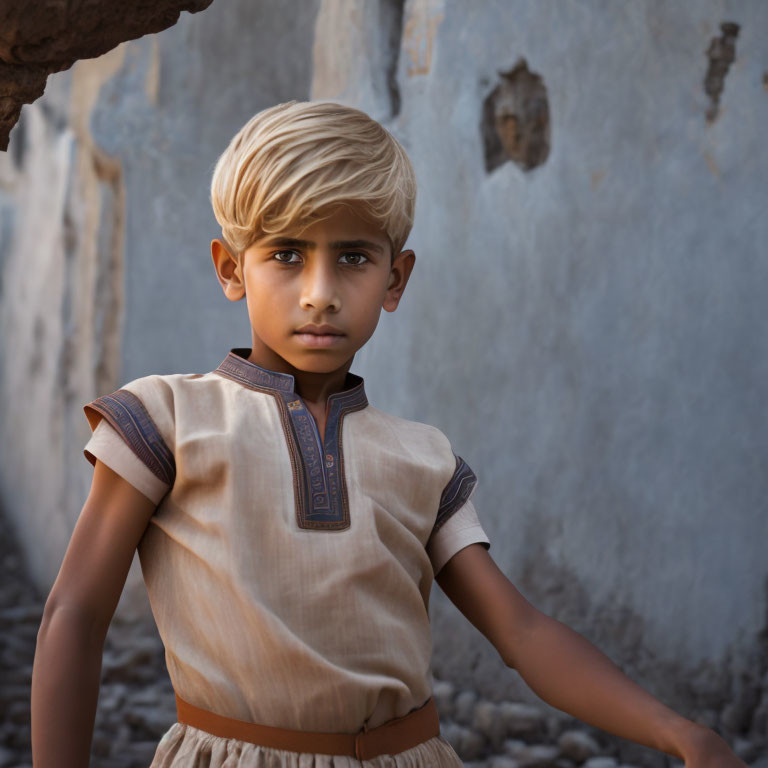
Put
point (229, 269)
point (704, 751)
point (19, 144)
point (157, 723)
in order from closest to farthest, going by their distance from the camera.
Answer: point (704, 751)
point (229, 269)
point (157, 723)
point (19, 144)

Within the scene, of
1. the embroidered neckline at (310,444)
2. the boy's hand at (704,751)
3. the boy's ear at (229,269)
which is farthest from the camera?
the boy's ear at (229,269)

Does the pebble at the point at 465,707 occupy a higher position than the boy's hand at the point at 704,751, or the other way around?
the boy's hand at the point at 704,751

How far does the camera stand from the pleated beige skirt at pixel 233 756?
1023mm

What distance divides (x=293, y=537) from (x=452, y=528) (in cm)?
23

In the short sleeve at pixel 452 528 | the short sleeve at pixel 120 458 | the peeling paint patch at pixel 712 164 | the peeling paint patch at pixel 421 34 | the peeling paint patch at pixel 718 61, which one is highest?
the peeling paint patch at pixel 421 34

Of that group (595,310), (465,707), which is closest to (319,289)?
(595,310)

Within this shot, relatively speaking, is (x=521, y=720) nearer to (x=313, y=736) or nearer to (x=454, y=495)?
(x=454, y=495)

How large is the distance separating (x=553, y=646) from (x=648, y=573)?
2103 mm

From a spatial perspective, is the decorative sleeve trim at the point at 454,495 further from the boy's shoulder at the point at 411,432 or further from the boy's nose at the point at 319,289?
the boy's nose at the point at 319,289

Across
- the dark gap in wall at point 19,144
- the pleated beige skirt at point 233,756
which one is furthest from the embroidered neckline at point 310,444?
the dark gap in wall at point 19,144

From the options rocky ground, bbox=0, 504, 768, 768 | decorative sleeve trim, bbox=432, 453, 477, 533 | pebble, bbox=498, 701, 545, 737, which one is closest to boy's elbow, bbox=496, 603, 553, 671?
decorative sleeve trim, bbox=432, 453, 477, 533

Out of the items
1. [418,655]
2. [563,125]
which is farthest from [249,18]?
[418,655]

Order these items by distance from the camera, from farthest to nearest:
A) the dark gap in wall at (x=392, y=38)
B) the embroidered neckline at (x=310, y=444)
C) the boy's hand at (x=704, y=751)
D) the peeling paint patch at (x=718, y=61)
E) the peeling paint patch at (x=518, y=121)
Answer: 1. the dark gap in wall at (x=392, y=38)
2. the peeling paint patch at (x=518, y=121)
3. the peeling paint patch at (x=718, y=61)
4. the embroidered neckline at (x=310, y=444)
5. the boy's hand at (x=704, y=751)

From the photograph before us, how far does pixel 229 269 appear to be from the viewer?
1206 millimetres
